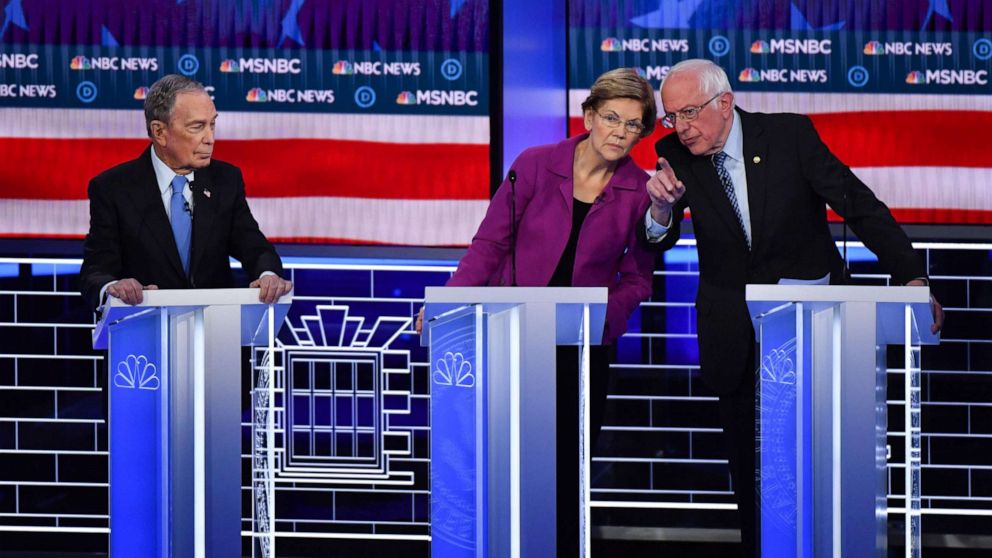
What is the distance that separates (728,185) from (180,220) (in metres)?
1.45

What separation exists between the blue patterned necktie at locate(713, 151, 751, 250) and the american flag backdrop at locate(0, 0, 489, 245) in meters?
1.55

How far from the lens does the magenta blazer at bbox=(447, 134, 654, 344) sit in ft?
10.5

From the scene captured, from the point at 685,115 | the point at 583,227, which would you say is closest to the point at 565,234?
the point at 583,227

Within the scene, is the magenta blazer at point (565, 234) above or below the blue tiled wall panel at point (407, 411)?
above

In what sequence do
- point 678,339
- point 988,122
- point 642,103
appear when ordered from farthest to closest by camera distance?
1. point 678,339
2. point 988,122
3. point 642,103

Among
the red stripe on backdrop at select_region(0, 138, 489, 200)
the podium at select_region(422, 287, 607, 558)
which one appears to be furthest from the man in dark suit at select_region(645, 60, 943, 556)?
the red stripe on backdrop at select_region(0, 138, 489, 200)

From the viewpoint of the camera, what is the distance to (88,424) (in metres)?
4.85

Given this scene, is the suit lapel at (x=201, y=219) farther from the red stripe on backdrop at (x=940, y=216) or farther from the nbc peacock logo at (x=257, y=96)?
the red stripe on backdrop at (x=940, y=216)

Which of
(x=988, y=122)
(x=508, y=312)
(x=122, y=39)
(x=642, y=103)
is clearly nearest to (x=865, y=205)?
(x=642, y=103)

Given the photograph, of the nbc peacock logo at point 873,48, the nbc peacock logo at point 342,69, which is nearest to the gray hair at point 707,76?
the nbc peacock logo at point 873,48

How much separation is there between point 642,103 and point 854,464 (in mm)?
1072

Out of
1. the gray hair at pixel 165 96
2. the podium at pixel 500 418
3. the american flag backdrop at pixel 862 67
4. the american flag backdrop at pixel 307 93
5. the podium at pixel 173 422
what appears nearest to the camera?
the podium at pixel 500 418

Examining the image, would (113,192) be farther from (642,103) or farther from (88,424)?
(88,424)

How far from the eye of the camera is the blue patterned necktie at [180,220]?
3365 millimetres
